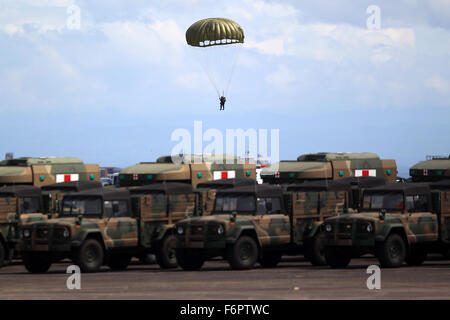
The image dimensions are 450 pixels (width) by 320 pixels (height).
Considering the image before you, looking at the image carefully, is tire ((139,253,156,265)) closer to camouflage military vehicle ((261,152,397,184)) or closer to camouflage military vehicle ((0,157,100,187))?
camouflage military vehicle ((0,157,100,187))

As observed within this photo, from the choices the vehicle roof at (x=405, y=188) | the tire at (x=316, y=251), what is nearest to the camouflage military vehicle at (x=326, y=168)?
the tire at (x=316, y=251)

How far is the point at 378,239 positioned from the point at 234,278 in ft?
13.9

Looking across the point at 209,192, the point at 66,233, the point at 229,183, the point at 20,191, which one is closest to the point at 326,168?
the point at 229,183

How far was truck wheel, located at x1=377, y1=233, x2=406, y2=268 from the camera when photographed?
28062mm

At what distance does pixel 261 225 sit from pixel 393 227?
354 cm

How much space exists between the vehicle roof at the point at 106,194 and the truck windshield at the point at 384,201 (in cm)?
658

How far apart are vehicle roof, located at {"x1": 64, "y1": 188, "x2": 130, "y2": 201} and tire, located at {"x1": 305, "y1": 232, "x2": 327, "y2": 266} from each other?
5276 mm

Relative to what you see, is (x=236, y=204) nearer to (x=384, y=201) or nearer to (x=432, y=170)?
(x=384, y=201)

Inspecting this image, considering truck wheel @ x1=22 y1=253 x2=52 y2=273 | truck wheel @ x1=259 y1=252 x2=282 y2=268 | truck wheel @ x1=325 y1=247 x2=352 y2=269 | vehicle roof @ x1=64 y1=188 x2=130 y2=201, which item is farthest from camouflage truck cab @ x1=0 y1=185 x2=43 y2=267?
truck wheel @ x1=325 y1=247 x2=352 y2=269

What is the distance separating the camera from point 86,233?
28516 mm

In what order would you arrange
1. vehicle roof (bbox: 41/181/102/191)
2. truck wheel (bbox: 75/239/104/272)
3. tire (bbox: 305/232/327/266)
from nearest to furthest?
truck wheel (bbox: 75/239/104/272) < tire (bbox: 305/232/327/266) < vehicle roof (bbox: 41/181/102/191)

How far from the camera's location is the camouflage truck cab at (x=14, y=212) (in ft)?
101
